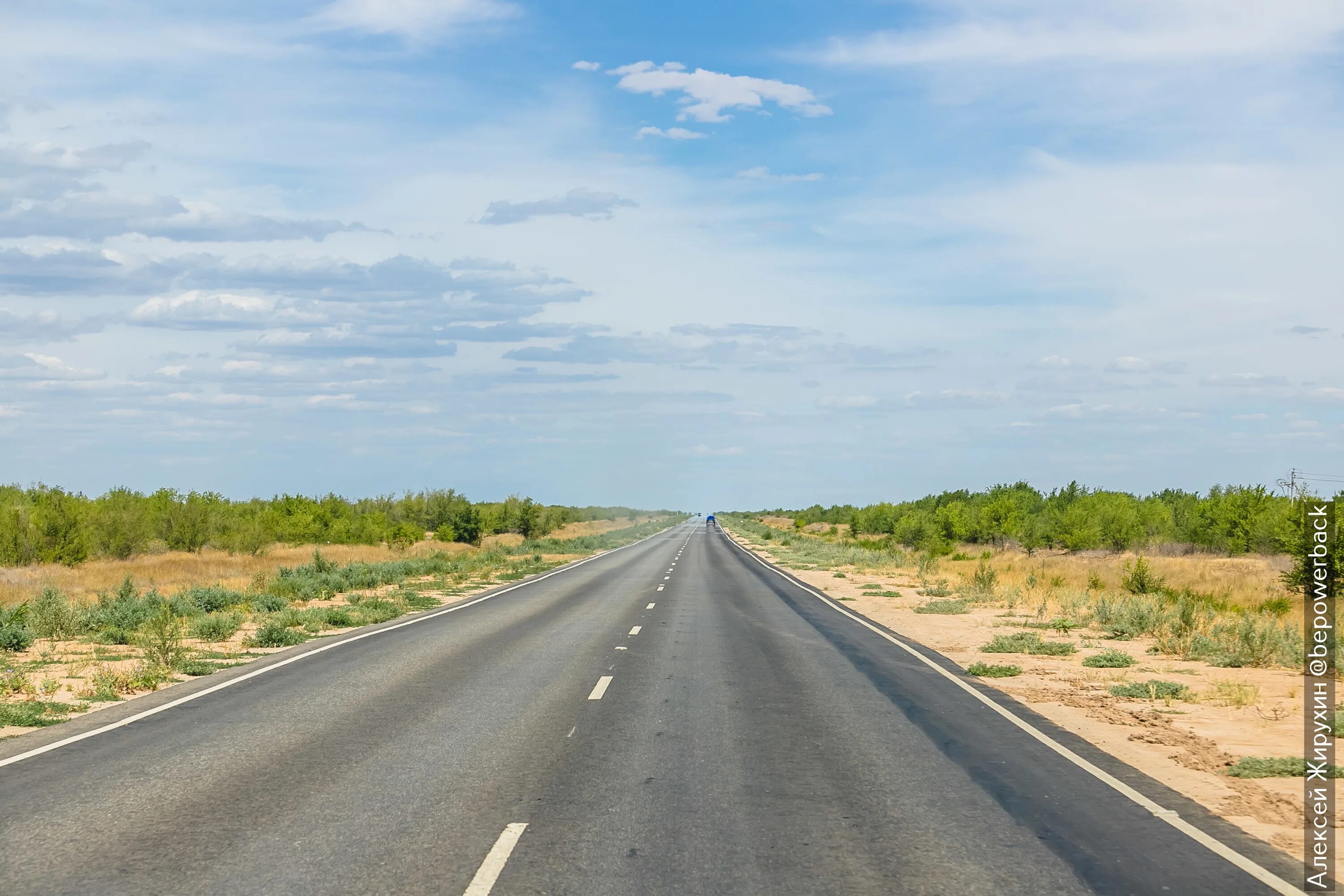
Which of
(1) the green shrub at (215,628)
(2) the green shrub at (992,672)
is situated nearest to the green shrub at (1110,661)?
(2) the green shrub at (992,672)

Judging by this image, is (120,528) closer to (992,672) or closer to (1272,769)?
(992,672)

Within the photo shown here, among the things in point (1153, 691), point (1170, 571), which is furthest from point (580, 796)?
point (1170, 571)

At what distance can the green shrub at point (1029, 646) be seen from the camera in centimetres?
1712

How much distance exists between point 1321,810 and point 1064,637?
12.9 m

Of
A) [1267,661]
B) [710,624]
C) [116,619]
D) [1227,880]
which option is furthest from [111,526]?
[1227,880]

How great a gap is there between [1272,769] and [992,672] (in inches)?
234

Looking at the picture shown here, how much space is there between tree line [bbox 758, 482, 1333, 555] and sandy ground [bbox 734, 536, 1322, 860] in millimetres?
18926

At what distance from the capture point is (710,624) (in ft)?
66.4

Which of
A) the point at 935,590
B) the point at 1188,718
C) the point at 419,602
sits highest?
the point at 1188,718

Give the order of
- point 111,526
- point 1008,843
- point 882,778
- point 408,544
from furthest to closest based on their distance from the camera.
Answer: point 408,544
point 111,526
point 882,778
point 1008,843

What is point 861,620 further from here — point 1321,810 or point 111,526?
point 111,526

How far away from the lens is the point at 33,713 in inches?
400

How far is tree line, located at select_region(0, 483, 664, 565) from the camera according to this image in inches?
1647

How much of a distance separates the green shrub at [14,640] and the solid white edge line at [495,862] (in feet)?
44.6
